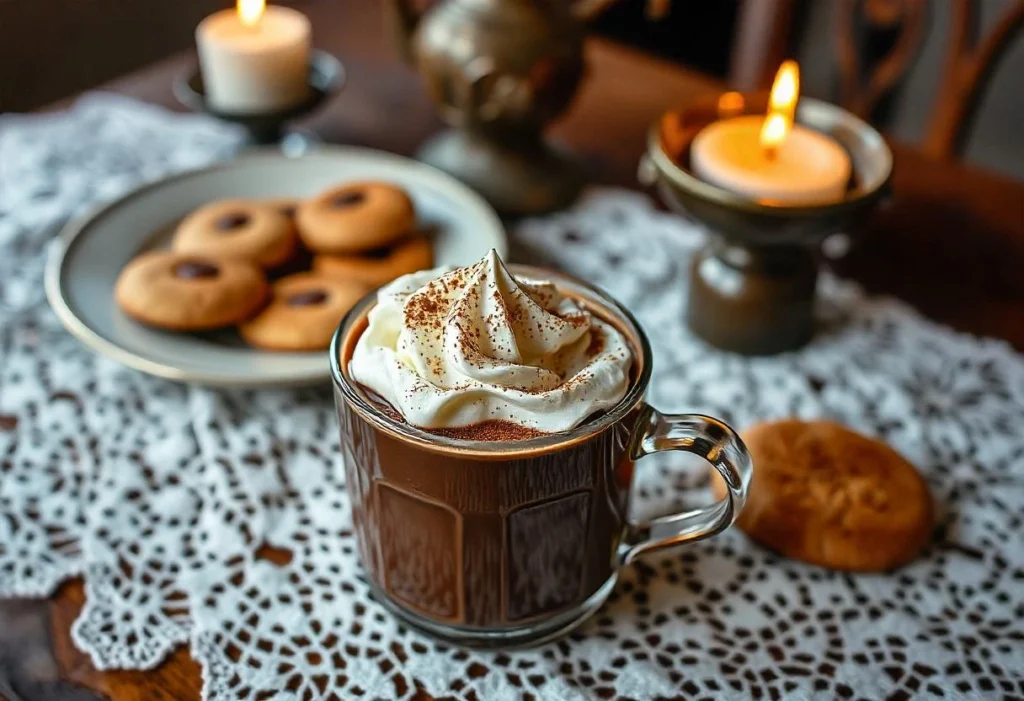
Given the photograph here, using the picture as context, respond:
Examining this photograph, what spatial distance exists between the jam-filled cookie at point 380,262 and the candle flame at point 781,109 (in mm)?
305

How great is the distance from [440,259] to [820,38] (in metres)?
1.53

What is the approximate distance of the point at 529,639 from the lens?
57cm

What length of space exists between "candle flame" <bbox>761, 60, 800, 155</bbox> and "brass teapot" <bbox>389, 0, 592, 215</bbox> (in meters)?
0.21

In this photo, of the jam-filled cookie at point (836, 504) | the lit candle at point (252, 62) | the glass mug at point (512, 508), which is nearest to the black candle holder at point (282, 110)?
the lit candle at point (252, 62)

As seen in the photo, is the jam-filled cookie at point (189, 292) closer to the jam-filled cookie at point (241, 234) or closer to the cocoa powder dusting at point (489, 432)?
the jam-filled cookie at point (241, 234)

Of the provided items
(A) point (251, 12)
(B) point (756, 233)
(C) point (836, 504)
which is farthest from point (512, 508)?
(A) point (251, 12)

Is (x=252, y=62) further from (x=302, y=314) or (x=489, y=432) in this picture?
(x=489, y=432)

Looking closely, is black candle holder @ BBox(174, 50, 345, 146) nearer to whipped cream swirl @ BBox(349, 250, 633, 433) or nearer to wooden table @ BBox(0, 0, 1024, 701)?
wooden table @ BBox(0, 0, 1024, 701)

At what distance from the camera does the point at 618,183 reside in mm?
Answer: 1030

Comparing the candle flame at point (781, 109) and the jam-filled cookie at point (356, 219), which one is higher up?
the candle flame at point (781, 109)

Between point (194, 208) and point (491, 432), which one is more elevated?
point (491, 432)

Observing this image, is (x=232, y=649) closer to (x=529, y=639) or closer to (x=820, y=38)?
(x=529, y=639)

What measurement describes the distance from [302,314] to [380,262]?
0.11m

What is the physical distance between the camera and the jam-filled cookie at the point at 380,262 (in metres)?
0.81
